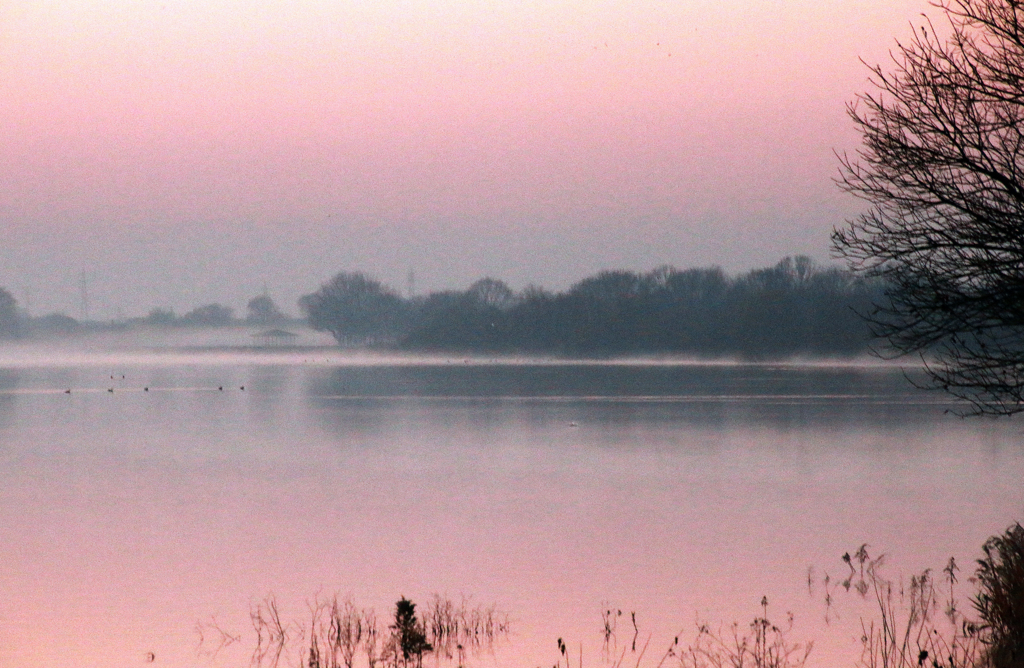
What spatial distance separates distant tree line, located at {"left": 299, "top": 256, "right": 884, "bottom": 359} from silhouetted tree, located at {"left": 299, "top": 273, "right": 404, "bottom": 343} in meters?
7.82

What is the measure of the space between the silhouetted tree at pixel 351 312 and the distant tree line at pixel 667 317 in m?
7.82

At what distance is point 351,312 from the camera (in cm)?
15600

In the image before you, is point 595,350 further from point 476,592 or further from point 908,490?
point 476,592

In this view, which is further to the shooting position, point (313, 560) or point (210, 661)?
point (313, 560)

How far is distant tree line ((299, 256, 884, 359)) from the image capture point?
312ft

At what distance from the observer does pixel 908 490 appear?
767 inches

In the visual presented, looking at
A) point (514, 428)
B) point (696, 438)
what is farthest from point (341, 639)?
point (514, 428)

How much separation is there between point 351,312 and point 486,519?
140872 millimetres

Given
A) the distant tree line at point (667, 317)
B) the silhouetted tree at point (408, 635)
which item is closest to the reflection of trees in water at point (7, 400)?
the silhouetted tree at point (408, 635)

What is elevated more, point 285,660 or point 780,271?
point 780,271

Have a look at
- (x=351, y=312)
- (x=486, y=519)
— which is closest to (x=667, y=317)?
(x=351, y=312)

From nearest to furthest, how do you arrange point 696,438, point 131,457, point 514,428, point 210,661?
point 210,661
point 131,457
point 696,438
point 514,428

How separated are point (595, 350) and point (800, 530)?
99720 mm

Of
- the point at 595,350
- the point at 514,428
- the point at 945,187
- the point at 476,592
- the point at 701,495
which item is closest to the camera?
the point at 945,187
